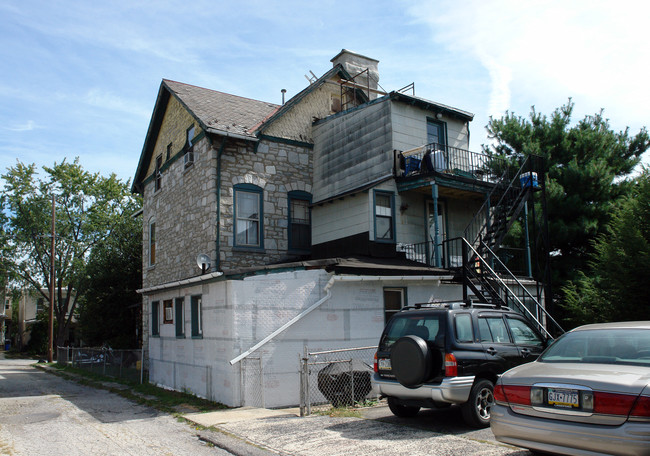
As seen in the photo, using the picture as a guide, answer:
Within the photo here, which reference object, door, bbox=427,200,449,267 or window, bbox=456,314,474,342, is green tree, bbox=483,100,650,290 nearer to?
door, bbox=427,200,449,267

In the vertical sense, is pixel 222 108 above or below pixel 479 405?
above

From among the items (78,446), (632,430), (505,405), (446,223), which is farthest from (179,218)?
(632,430)

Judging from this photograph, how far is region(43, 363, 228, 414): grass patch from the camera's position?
11.7 meters

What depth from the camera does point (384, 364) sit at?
8898mm

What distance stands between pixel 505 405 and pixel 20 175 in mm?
42329

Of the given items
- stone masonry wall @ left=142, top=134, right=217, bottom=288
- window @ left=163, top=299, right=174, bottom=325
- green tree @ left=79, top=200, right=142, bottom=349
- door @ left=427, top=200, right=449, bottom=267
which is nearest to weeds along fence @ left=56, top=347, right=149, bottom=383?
window @ left=163, top=299, right=174, bottom=325

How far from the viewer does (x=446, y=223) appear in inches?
699

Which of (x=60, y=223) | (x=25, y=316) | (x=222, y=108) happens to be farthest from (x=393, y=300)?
(x=25, y=316)

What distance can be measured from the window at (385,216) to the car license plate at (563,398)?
10.5m

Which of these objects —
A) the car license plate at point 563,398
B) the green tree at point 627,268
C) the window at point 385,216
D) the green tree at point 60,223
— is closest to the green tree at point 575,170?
the green tree at point 627,268

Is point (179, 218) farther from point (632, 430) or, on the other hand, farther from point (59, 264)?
point (59, 264)

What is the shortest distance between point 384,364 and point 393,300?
5.25 m

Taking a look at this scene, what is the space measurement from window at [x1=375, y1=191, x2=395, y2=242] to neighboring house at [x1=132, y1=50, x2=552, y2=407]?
5 centimetres

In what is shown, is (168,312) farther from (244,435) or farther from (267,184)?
(244,435)
